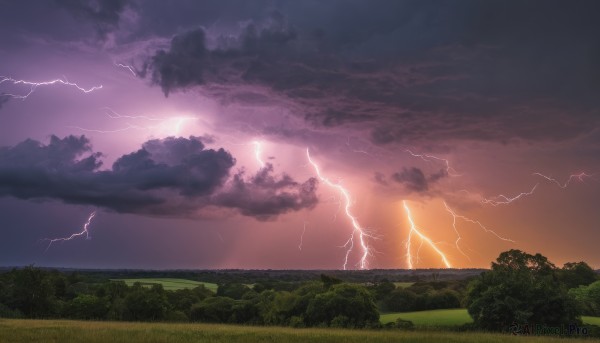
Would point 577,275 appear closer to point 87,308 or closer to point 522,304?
point 522,304

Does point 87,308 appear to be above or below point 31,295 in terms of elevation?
below

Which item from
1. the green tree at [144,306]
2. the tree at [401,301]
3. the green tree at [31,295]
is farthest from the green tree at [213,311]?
the tree at [401,301]

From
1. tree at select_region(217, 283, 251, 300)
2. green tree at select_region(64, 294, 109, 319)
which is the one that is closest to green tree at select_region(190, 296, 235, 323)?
green tree at select_region(64, 294, 109, 319)

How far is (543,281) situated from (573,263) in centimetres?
6715

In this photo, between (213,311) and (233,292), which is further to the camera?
(233,292)

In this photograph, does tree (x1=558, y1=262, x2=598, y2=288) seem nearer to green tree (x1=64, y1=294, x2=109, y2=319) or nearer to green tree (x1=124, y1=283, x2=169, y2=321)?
green tree (x1=124, y1=283, x2=169, y2=321)

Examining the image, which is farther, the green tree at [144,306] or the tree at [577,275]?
the tree at [577,275]

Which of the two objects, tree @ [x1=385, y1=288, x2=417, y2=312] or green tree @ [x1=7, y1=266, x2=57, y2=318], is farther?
tree @ [x1=385, y1=288, x2=417, y2=312]

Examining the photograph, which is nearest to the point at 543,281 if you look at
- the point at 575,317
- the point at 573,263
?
the point at 575,317

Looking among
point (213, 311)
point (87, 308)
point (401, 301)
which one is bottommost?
point (87, 308)

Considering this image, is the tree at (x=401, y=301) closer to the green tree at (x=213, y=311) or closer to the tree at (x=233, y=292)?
the tree at (x=233, y=292)

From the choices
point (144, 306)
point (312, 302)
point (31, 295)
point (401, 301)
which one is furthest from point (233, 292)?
point (312, 302)

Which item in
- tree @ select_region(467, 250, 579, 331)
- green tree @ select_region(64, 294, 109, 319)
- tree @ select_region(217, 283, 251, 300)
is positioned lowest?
green tree @ select_region(64, 294, 109, 319)

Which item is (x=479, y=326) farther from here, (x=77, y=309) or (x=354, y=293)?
(x=77, y=309)
